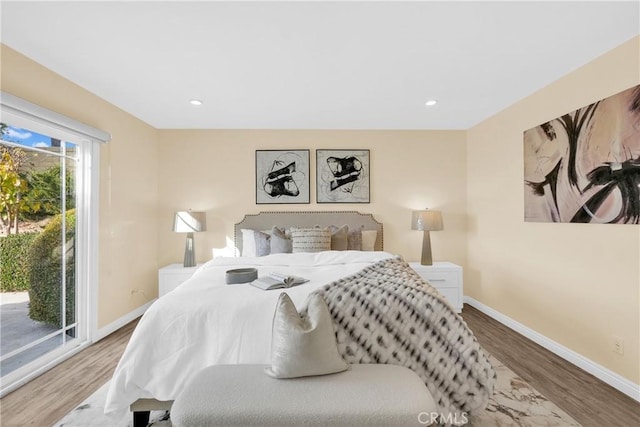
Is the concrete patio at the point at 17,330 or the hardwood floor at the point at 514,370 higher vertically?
the concrete patio at the point at 17,330

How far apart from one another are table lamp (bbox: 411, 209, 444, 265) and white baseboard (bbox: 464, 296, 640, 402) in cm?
95

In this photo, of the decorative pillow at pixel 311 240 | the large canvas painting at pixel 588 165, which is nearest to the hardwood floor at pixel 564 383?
the large canvas painting at pixel 588 165

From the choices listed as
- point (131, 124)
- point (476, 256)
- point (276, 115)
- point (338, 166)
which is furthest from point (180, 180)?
point (476, 256)

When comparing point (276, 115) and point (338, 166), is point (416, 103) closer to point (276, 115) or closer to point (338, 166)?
point (338, 166)

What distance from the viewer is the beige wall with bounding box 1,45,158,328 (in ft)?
7.73

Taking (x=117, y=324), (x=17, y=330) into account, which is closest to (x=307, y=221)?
(x=117, y=324)

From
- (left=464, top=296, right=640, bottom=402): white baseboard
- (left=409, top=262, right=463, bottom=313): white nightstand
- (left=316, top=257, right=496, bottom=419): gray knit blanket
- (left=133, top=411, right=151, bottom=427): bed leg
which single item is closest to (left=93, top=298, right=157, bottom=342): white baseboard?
(left=133, top=411, right=151, bottom=427): bed leg

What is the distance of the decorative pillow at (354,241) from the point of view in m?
3.57

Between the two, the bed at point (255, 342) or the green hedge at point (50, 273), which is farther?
the green hedge at point (50, 273)

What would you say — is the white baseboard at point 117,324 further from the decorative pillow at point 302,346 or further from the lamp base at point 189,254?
the decorative pillow at point 302,346

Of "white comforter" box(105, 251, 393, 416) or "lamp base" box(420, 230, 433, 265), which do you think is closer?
"white comforter" box(105, 251, 393, 416)

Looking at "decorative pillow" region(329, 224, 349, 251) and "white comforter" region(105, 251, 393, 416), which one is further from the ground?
"decorative pillow" region(329, 224, 349, 251)

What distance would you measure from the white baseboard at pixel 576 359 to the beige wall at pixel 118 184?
4.18 metres

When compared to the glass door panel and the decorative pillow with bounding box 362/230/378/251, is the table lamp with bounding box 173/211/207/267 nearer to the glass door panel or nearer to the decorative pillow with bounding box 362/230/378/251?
the glass door panel
